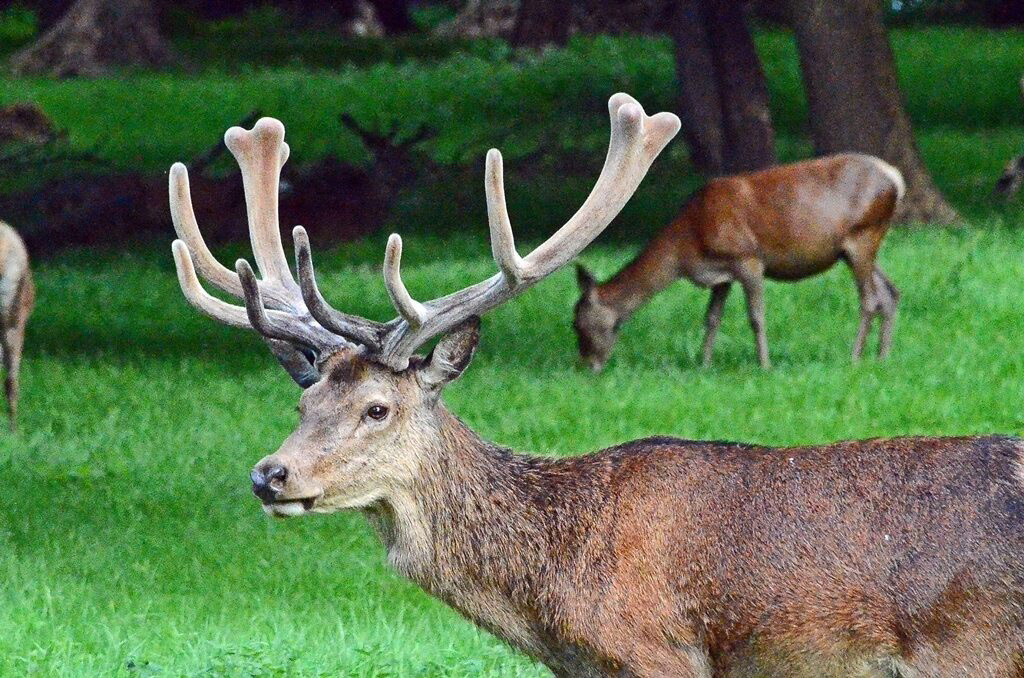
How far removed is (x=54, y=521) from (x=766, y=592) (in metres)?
4.92

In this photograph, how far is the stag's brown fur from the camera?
4418mm

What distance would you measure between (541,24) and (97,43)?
752 cm

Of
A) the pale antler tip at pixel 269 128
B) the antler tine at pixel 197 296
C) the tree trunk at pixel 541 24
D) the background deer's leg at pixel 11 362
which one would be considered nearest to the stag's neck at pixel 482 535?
the antler tine at pixel 197 296

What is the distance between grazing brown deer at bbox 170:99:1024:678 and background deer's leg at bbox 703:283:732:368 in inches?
269

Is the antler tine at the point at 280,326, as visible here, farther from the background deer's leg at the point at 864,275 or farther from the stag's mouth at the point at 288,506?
the background deer's leg at the point at 864,275

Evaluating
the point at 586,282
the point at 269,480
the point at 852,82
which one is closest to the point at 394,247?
the point at 269,480

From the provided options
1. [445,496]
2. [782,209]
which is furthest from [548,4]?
[445,496]

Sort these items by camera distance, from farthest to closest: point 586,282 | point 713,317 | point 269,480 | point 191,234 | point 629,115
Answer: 1. point 586,282
2. point 713,317
3. point 191,234
4. point 629,115
5. point 269,480

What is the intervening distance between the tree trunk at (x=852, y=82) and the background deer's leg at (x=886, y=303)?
11.4 ft

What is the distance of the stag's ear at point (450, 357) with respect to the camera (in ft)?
16.4

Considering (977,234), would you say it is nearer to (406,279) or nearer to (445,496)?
(406,279)

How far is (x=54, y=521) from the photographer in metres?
8.55

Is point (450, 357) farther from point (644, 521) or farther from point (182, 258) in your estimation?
point (182, 258)

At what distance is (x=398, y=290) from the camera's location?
16.1ft
